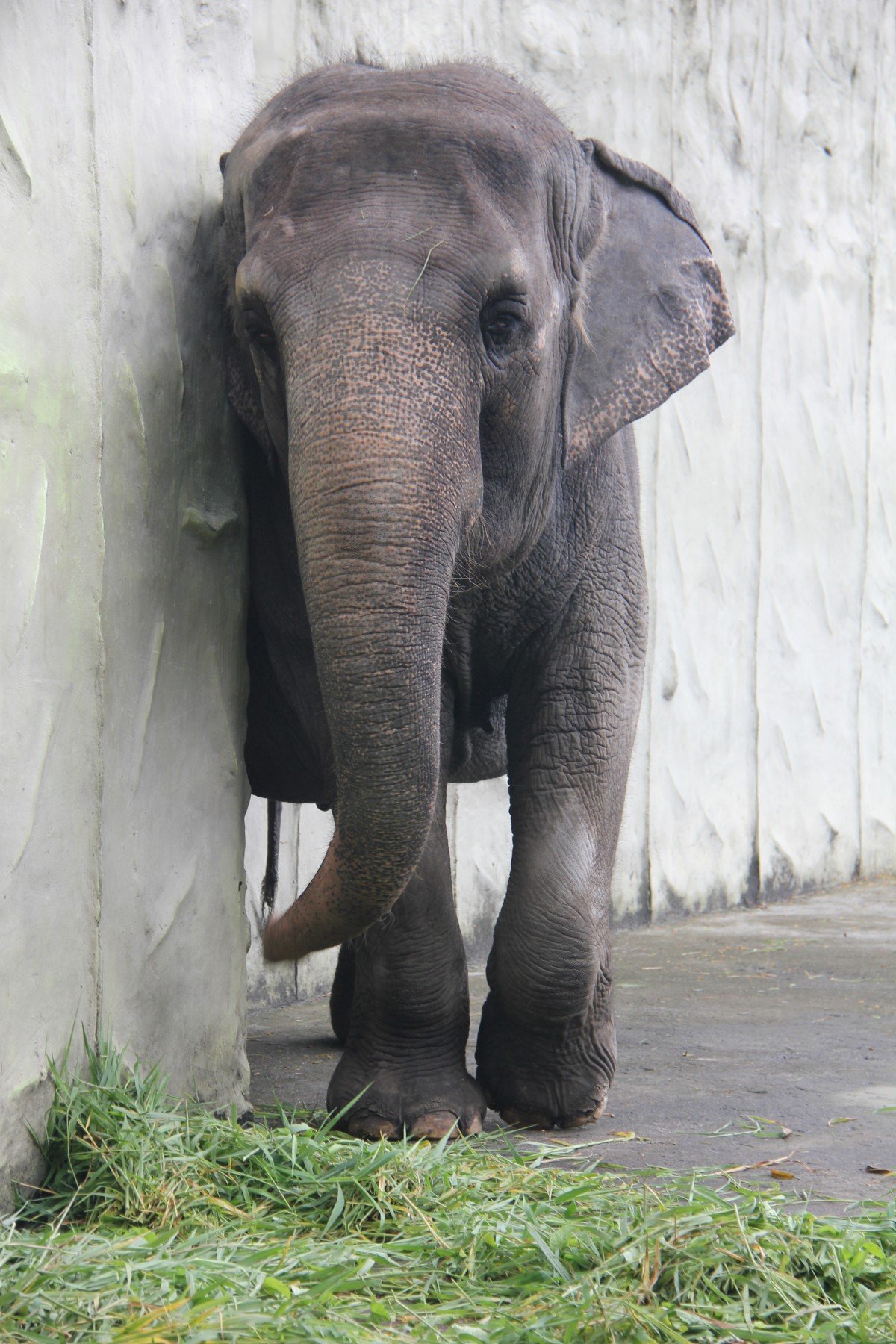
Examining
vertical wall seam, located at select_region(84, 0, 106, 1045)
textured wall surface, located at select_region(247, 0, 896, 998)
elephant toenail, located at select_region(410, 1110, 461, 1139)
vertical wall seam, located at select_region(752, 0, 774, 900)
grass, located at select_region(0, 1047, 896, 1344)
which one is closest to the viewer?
grass, located at select_region(0, 1047, 896, 1344)

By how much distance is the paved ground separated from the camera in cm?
321

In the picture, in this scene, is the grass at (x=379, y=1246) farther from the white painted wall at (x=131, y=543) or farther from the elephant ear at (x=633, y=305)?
the elephant ear at (x=633, y=305)

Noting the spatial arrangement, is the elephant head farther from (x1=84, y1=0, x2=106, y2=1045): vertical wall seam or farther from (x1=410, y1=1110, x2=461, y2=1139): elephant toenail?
(x1=410, y1=1110, x2=461, y2=1139): elephant toenail

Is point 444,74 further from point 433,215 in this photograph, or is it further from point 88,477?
point 88,477

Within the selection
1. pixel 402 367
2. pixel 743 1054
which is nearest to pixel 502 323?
pixel 402 367

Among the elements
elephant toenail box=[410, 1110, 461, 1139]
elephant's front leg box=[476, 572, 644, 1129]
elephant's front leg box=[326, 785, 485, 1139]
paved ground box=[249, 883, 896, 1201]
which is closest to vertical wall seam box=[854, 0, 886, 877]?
paved ground box=[249, 883, 896, 1201]

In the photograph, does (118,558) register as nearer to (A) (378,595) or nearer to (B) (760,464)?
(A) (378,595)

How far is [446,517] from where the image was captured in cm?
271

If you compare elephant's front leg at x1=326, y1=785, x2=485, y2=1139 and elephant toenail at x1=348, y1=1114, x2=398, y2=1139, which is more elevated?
elephant's front leg at x1=326, y1=785, x2=485, y2=1139

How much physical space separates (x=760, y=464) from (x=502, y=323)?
4.89 m

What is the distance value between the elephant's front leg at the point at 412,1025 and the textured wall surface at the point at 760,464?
2651 millimetres

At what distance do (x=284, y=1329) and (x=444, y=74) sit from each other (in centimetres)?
219

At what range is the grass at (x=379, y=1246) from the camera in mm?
2096

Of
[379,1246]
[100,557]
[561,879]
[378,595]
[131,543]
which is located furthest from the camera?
[561,879]
